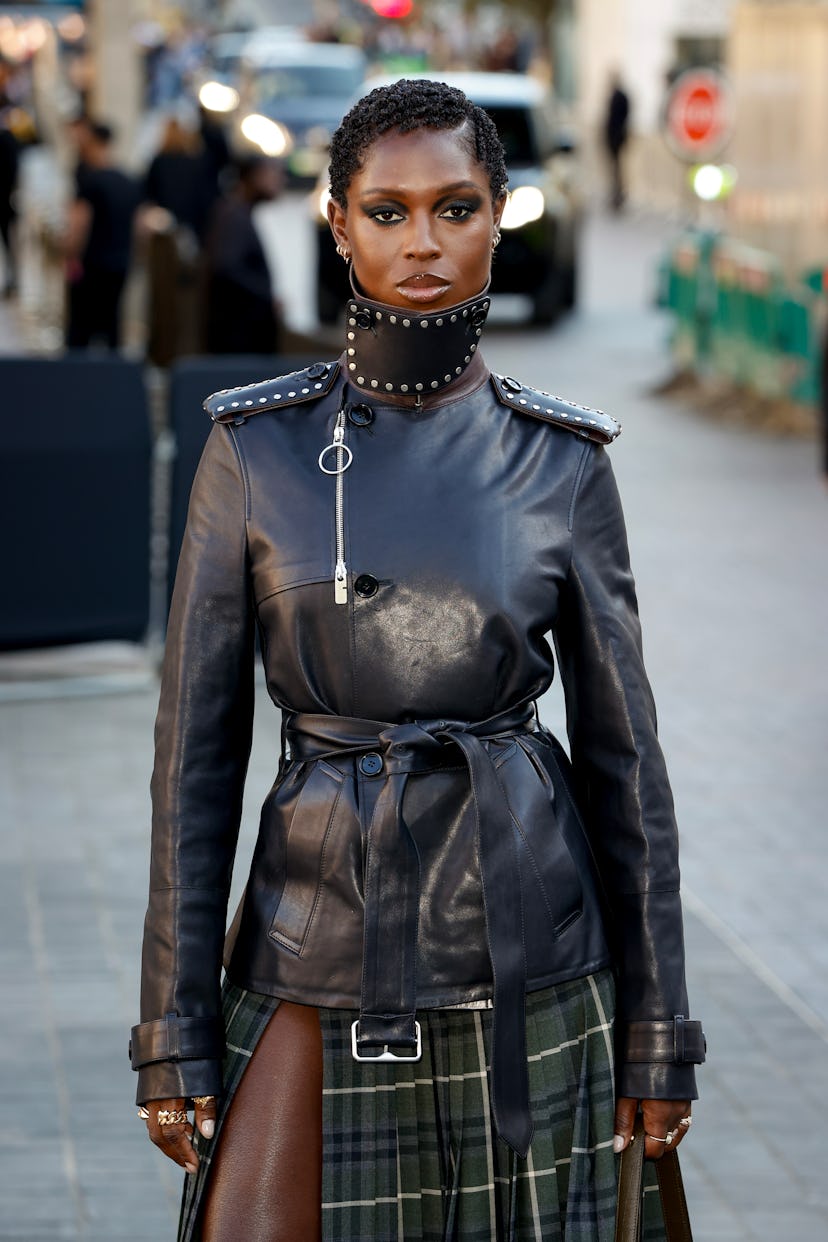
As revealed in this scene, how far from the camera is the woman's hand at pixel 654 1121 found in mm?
2824

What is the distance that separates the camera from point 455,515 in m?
2.79

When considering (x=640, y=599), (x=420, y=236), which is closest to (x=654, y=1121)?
(x=420, y=236)

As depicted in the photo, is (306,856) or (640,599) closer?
(306,856)

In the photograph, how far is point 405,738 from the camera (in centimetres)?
272

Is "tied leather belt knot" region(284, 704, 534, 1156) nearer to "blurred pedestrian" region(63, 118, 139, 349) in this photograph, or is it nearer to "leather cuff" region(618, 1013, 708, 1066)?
"leather cuff" region(618, 1013, 708, 1066)

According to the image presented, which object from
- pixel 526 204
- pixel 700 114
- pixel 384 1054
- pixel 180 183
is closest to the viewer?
pixel 384 1054

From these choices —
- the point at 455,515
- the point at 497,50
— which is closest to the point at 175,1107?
the point at 455,515

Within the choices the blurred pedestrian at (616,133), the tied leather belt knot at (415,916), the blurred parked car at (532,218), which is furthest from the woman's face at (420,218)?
the blurred pedestrian at (616,133)

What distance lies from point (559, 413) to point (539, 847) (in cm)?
52

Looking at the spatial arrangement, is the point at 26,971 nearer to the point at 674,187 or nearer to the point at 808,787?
the point at 808,787

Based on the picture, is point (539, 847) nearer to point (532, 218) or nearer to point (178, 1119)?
point (178, 1119)

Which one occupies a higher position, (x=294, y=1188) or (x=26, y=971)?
(x=294, y=1188)

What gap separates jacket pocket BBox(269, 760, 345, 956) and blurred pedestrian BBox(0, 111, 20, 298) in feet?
70.0

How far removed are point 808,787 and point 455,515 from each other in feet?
17.1
